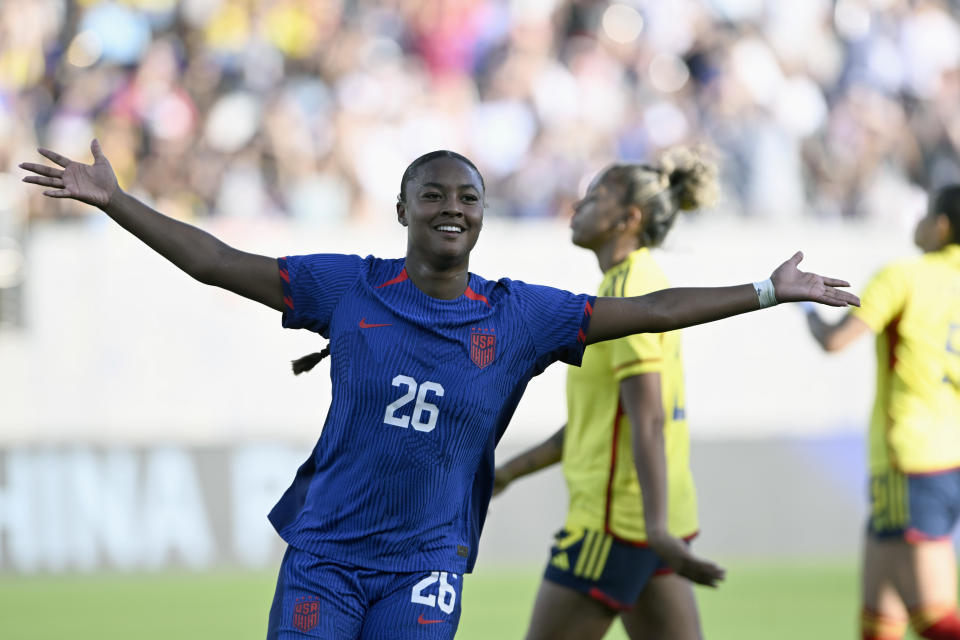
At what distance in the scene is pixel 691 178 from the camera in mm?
6344

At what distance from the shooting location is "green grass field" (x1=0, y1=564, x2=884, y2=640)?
31.7ft

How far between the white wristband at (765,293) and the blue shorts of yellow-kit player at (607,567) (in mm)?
1512

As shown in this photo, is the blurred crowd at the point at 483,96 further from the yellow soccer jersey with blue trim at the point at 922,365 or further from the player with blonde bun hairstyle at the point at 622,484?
the player with blonde bun hairstyle at the point at 622,484

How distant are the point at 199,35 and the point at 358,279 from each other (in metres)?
10.9

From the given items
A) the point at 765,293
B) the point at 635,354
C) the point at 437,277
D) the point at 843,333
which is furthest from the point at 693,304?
the point at 843,333

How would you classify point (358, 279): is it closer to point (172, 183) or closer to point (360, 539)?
point (360, 539)

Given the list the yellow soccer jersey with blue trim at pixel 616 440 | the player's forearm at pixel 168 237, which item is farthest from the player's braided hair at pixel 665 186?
the player's forearm at pixel 168 237

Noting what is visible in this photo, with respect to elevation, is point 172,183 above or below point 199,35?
below

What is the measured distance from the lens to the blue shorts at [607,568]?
5.71m

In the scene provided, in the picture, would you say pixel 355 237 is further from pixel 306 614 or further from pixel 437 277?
pixel 306 614

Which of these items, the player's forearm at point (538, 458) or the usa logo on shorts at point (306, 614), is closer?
the usa logo on shorts at point (306, 614)

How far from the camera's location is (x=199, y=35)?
14.8 meters

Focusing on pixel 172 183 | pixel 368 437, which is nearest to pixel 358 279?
pixel 368 437

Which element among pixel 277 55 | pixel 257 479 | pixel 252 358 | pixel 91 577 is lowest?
pixel 91 577
